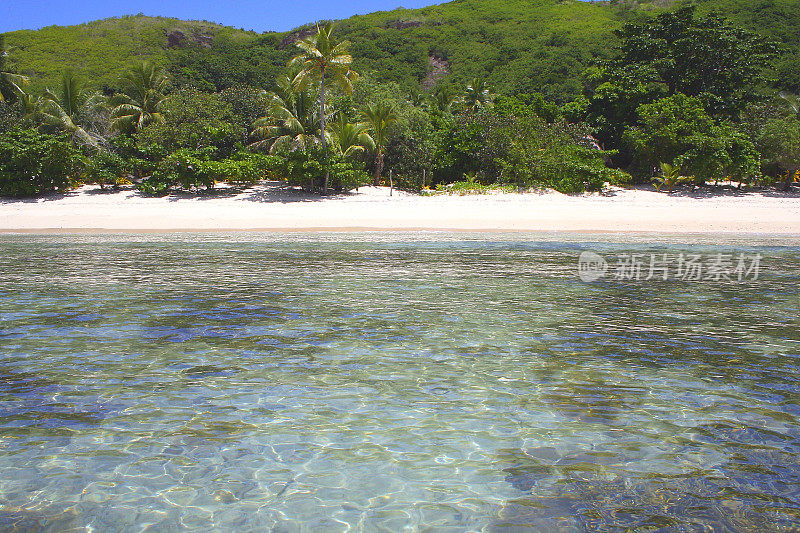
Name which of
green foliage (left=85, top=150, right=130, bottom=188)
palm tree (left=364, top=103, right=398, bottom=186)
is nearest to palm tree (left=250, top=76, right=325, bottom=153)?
palm tree (left=364, top=103, right=398, bottom=186)

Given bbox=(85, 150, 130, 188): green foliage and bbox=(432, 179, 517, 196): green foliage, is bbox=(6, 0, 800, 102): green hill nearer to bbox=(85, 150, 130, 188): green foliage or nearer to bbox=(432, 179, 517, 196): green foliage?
bbox=(85, 150, 130, 188): green foliage

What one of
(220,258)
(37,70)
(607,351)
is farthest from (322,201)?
(37,70)

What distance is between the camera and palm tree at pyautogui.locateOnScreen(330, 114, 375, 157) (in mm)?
27125

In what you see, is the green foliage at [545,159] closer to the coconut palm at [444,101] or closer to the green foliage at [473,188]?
the green foliage at [473,188]

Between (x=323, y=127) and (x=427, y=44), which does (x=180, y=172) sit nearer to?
→ (x=323, y=127)

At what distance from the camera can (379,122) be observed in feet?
92.8

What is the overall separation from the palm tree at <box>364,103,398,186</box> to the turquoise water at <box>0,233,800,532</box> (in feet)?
65.2

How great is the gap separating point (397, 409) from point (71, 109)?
106ft

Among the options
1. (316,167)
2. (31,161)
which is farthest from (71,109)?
(316,167)

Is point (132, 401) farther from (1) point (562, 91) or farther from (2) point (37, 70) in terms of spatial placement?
(2) point (37, 70)

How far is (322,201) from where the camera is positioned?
25.5 metres

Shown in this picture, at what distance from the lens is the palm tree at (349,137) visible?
27125 millimetres

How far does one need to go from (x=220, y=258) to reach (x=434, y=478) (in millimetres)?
11329

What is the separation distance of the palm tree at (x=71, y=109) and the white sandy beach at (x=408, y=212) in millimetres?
3617
